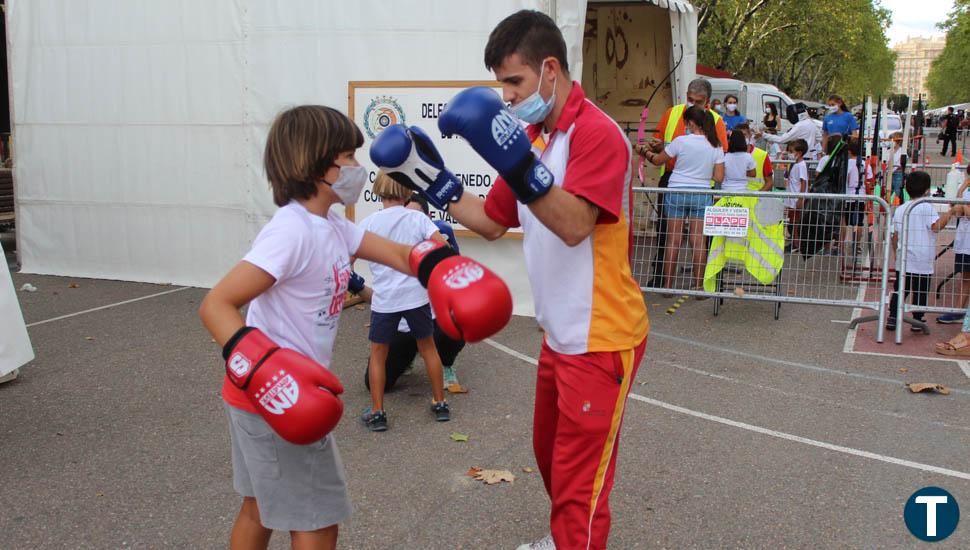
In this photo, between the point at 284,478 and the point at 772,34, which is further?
the point at 772,34

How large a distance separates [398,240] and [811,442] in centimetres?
268

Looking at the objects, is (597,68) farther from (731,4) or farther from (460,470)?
(731,4)

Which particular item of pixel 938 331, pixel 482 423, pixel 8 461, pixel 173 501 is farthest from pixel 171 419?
pixel 938 331

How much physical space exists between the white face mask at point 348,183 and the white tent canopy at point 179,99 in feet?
17.8

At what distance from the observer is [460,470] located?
4.56 m

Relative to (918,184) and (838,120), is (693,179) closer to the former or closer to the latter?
(918,184)

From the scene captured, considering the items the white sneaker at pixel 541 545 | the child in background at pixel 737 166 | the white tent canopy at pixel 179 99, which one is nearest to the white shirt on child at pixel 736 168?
the child in background at pixel 737 166

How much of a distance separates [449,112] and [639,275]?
6499 mm

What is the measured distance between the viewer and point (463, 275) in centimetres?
248

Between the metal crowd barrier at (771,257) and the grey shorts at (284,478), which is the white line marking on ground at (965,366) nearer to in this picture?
the metal crowd barrier at (771,257)

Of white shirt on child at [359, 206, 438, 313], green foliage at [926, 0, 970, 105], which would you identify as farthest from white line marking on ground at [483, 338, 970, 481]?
green foliage at [926, 0, 970, 105]

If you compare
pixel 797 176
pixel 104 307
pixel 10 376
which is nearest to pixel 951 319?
pixel 797 176

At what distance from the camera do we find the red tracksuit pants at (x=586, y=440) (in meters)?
2.92

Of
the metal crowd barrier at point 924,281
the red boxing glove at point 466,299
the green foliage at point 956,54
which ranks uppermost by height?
the green foliage at point 956,54
